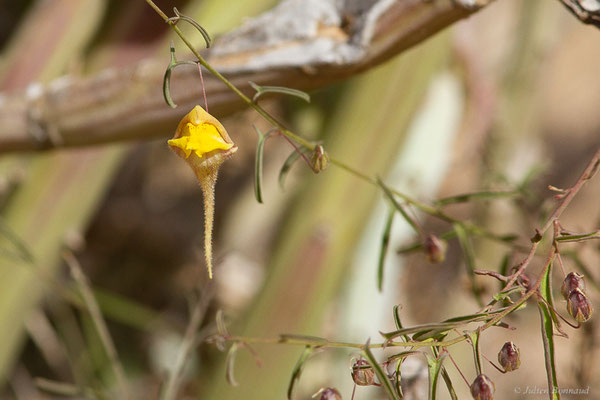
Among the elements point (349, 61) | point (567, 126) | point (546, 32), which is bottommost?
point (349, 61)

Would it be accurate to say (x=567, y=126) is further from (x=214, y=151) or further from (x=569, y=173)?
(x=214, y=151)

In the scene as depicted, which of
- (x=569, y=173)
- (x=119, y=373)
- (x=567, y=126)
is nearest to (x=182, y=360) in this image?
(x=119, y=373)

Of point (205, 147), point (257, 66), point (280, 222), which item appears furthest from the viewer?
point (280, 222)

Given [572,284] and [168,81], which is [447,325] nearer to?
[572,284]

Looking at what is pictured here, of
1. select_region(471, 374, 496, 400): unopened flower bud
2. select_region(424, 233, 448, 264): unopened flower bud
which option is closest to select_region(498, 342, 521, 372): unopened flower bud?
select_region(471, 374, 496, 400): unopened flower bud

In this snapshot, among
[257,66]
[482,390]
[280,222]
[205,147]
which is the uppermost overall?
[280,222]

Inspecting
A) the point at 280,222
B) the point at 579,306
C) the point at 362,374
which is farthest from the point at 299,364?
the point at 280,222

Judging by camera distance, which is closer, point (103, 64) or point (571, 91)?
point (103, 64)
